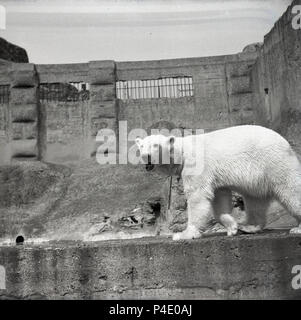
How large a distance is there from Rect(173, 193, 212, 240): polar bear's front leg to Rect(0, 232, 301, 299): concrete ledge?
0.28 metres

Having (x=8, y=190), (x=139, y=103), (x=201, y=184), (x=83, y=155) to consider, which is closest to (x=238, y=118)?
(x=139, y=103)

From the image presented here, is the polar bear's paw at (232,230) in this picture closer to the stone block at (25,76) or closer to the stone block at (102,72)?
the stone block at (102,72)

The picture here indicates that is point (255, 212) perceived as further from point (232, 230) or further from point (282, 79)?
point (282, 79)

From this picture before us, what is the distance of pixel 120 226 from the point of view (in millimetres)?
18562

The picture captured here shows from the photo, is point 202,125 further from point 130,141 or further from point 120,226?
point 120,226

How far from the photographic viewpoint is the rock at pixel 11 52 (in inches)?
1442

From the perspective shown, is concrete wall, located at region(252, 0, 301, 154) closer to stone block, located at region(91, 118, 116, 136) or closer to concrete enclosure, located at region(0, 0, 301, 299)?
concrete enclosure, located at region(0, 0, 301, 299)

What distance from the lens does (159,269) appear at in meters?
5.50

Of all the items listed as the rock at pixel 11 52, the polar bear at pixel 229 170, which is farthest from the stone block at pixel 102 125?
the polar bear at pixel 229 170

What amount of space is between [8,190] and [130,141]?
22.7 feet

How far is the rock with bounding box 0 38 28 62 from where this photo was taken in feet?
120

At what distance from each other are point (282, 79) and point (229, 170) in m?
15.5

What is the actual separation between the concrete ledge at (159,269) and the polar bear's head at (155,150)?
0.93 meters

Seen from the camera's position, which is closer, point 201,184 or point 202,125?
point 201,184
